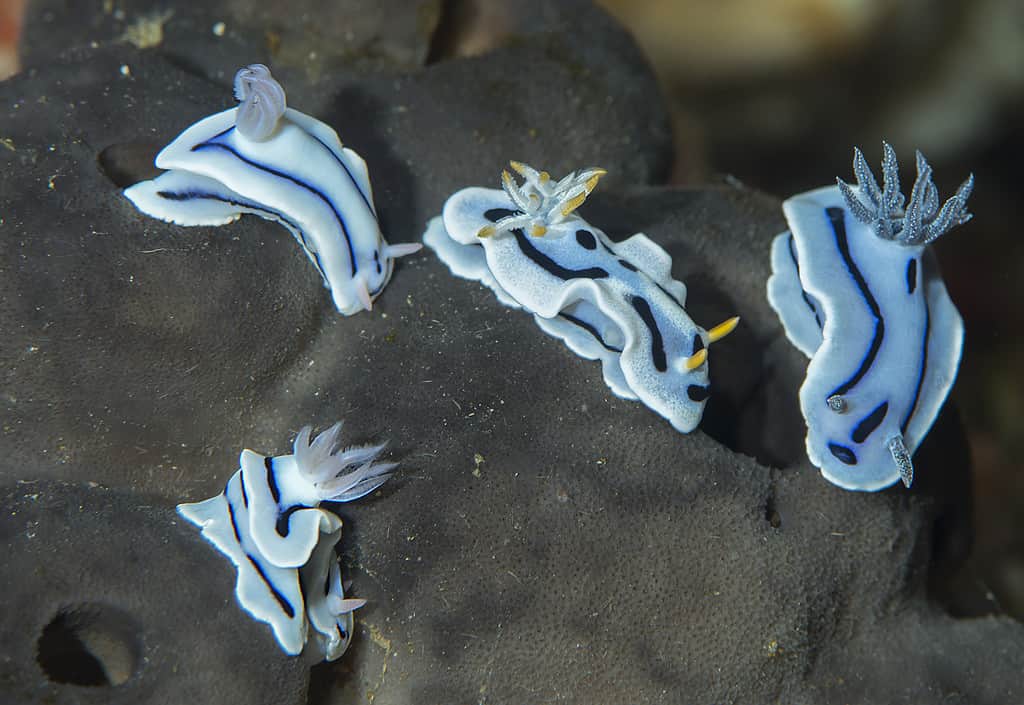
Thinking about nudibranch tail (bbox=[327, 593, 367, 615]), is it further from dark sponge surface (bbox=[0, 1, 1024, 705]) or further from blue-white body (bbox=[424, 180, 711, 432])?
blue-white body (bbox=[424, 180, 711, 432])

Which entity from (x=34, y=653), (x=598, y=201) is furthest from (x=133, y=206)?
(x=598, y=201)

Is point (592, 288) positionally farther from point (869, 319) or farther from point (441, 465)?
point (869, 319)

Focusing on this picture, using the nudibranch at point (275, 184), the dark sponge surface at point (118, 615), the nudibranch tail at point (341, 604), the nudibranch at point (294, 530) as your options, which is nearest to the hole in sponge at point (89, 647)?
the dark sponge surface at point (118, 615)

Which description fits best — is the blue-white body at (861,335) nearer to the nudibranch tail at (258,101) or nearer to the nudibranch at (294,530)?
the nudibranch at (294,530)

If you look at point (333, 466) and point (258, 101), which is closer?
point (333, 466)

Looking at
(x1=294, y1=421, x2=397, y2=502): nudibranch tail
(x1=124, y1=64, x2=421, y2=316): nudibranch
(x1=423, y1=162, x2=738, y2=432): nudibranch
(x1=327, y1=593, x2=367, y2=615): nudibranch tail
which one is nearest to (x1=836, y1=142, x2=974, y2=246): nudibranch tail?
(x1=423, y1=162, x2=738, y2=432): nudibranch

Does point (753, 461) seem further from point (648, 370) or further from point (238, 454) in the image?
point (238, 454)

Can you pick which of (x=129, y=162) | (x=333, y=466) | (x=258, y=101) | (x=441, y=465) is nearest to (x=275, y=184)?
(x=258, y=101)
